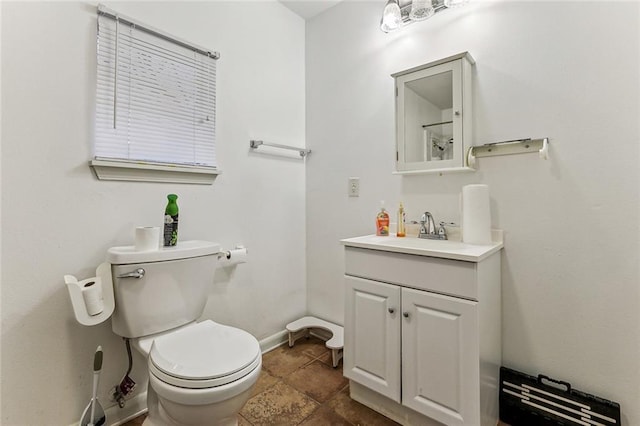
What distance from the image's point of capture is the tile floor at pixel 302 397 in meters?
1.38

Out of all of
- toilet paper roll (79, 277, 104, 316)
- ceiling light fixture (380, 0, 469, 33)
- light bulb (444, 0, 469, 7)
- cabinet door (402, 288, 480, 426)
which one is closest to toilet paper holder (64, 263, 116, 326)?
toilet paper roll (79, 277, 104, 316)

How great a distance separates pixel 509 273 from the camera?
1.42 metres

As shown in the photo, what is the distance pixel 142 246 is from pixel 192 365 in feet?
1.84

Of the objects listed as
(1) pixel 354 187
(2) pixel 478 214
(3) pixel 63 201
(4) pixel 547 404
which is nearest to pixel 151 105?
(3) pixel 63 201

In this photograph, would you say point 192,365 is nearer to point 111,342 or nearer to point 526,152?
point 111,342

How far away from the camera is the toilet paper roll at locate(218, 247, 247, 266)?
171cm

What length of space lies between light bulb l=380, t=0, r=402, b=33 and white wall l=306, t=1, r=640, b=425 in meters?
0.10

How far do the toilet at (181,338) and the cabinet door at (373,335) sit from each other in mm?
525

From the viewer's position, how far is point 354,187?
1995mm

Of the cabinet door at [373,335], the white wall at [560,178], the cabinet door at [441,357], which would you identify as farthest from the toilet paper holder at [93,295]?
the white wall at [560,178]

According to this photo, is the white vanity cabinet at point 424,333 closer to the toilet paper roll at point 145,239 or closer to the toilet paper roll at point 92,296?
the toilet paper roll at point 145,239

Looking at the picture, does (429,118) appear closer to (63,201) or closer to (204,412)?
(204,412)

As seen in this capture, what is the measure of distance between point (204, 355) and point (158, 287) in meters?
0.39

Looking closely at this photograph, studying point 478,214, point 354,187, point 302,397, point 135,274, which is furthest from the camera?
point 354,187
